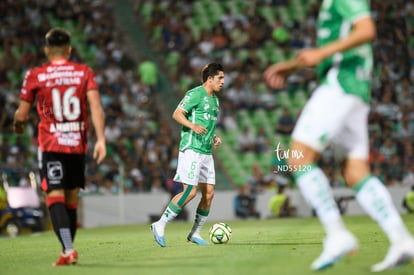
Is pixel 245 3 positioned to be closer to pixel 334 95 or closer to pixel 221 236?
pixel 221 236

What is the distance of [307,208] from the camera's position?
24.6m

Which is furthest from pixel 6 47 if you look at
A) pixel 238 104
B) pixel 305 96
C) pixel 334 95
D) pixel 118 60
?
pixel 334 95

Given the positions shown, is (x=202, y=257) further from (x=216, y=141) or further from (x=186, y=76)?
(x=186, y=76)

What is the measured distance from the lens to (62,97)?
29.5 ft

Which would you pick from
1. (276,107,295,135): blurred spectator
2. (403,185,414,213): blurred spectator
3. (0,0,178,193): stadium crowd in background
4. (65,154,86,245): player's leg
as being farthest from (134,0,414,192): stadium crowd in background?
(65,154,86,245): player's leg

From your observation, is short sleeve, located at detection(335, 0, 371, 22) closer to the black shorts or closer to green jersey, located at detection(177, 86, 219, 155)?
the black shorts

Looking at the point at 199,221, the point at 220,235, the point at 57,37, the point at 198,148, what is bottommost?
the point at 220,235

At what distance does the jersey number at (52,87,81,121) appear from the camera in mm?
8953

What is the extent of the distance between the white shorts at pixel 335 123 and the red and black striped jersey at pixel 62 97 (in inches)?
98.1

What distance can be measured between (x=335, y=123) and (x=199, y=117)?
5.49 meters

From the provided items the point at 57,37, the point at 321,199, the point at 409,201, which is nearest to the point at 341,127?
the point at 321,199

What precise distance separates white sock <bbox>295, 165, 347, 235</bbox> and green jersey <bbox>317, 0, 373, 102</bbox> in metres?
0.73

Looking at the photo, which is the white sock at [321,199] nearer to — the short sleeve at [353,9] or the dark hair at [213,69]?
the short sleeve at [353,9]

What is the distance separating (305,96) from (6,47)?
29.4 feet
